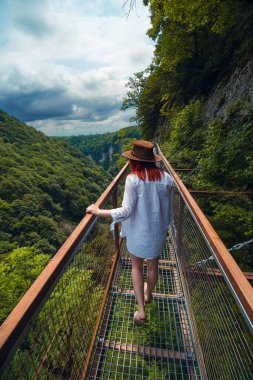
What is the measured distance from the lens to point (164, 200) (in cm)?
207

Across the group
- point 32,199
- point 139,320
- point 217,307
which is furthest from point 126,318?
point 32,199

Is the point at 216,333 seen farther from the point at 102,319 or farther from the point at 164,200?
the point at 102,319

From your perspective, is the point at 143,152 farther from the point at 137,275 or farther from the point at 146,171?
the point at 137,275

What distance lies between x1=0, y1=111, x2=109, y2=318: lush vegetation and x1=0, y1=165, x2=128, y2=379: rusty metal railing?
39.8 feet

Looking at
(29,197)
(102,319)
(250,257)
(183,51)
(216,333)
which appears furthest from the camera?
(29,197)

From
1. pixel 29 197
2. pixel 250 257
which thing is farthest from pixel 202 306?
pixel 29 197

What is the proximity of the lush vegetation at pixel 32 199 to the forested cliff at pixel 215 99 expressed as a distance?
11.8m

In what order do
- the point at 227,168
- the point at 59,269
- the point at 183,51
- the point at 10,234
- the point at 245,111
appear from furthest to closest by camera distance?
the point at 10,234, the point at 183,51, the point at 245,111, the point at 227,168, the point at 59,269

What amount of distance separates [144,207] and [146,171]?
0.30 m

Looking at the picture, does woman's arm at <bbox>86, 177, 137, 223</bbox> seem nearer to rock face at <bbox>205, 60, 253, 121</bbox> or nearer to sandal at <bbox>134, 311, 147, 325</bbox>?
sandal at <bbox>134, 311, 147, 325</bbox>

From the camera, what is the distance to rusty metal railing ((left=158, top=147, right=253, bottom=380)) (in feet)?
3.19

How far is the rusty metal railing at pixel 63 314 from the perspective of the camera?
79 centimetres

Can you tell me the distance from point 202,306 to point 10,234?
130 feet

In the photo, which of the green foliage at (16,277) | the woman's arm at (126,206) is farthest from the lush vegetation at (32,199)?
the woman's arm at (126,206)
